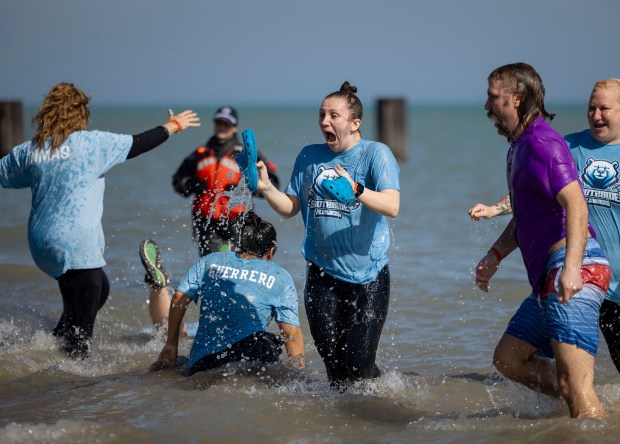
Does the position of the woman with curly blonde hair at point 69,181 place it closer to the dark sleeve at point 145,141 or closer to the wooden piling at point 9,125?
the dark sleeve at point 145,141

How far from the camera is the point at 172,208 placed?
16562 mm

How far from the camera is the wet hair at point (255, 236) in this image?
18.6 feet

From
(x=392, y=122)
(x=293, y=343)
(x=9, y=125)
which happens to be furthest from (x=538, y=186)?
(x=392, y=122)

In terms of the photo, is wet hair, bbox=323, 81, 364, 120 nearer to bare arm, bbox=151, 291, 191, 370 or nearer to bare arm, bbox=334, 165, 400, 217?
bare arm, bbox=334, 165, 400, 217

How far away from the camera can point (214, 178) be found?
8289 mm

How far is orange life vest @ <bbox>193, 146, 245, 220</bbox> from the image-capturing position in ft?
26.8

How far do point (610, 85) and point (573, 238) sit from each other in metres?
1.72

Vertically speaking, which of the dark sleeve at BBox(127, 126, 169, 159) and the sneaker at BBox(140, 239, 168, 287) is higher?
the dark sleeve at BBox(127, 126, 169, 159)

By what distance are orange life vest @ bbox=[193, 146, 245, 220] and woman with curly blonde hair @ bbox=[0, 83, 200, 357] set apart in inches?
82.9

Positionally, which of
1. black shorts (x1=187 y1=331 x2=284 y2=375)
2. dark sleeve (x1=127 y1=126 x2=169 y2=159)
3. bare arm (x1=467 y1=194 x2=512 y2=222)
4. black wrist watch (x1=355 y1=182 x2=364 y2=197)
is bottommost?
black shorts (x1=187 y1=331 x2=284 y2=375)

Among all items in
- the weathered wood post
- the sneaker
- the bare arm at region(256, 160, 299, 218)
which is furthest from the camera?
the weathered wood post

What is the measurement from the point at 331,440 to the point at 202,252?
367cm

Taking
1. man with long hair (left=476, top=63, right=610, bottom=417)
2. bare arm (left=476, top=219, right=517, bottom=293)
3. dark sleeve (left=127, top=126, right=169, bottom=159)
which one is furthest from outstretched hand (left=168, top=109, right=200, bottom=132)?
man with long hair (left=476, top=63, right=610, bottom=417)

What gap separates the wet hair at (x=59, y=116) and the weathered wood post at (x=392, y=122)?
17805mm
